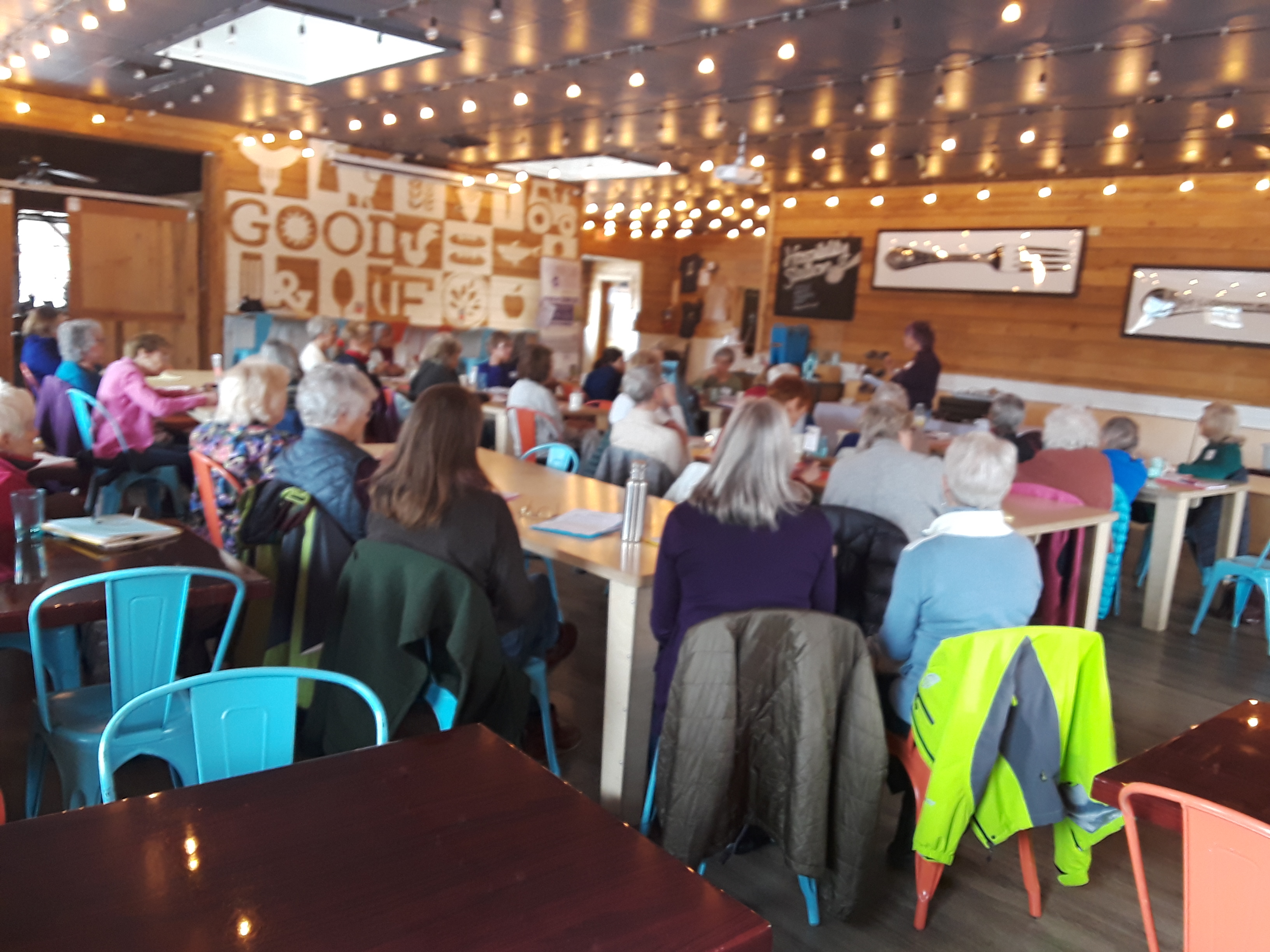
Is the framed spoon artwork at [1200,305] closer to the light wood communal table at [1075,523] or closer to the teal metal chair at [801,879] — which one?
the light wood communal table at [1075,523]

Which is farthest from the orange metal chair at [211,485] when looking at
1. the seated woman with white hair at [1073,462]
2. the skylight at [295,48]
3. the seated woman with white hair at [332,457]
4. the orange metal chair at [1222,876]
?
the seated woman with white hair at [1073,462]

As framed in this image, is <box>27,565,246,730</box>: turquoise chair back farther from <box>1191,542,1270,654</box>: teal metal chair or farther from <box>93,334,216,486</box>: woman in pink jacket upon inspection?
<box>1191,542,1270,654</box>: teal metal chair

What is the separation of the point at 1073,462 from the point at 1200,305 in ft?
15.9

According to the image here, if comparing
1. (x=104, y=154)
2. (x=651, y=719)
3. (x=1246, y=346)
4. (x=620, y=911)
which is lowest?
(x=651, y=719)

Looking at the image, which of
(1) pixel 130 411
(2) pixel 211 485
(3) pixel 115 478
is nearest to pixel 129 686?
(2) pixel 211 485

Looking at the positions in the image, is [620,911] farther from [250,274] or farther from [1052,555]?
[250,274]

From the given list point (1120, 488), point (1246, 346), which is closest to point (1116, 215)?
point (1246, 346)

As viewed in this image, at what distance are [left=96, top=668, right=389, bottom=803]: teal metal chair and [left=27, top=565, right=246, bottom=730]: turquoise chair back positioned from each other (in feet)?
1.85

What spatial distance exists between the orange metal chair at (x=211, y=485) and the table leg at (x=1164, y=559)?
4514 mm

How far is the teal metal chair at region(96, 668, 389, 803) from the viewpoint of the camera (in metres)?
1.69

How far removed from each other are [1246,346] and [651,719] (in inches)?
303

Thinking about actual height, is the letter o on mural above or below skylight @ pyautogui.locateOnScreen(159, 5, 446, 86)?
below

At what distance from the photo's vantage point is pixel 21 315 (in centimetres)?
874

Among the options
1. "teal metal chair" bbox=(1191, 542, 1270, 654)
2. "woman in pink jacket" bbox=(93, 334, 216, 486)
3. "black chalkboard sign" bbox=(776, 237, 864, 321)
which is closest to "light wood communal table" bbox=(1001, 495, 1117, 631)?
"teal metal chair" bbox=(1191, 542, 1270, 654)
